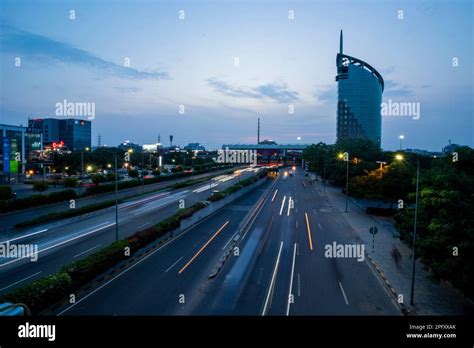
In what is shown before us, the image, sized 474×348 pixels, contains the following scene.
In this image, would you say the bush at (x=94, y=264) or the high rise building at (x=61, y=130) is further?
the high rise building at (x=61, y=130)

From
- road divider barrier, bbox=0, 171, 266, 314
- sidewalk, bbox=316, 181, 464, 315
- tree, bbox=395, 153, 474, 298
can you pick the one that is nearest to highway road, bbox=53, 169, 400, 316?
road divider barrier, bbox=0, 171, 266, 314

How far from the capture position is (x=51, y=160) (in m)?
81.4

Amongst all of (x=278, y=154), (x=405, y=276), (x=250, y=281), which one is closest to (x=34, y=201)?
(x=250, y=281)

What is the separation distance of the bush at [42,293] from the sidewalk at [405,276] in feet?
56.0

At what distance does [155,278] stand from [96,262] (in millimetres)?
3503

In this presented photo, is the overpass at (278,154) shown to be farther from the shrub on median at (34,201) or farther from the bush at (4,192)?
the bush at (4,192)

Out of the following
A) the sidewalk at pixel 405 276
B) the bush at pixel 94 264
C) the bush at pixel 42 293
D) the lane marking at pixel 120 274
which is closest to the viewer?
the bush at pixel 42 293

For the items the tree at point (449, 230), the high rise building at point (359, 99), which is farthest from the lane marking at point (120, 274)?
the high rise building at point (359, 99)

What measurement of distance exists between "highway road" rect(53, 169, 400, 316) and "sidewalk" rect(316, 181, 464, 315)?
1.03 meters

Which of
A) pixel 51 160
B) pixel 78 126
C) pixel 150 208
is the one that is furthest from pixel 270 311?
pixel 78 126

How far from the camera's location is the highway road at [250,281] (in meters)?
14.1

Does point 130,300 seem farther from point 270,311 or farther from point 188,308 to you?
point 270,311

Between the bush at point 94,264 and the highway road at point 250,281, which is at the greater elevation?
the bush at point 94,264

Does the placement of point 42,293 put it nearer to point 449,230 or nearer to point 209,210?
point 449,230
